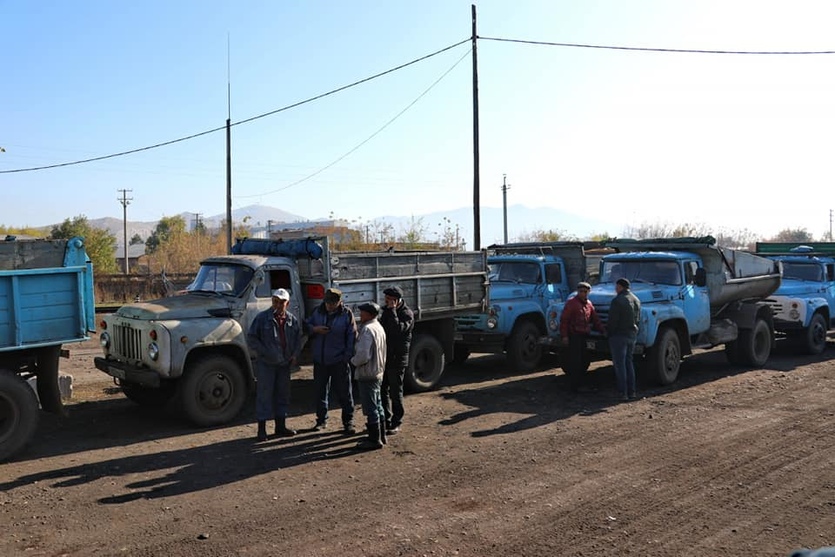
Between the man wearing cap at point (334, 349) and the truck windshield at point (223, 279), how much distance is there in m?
1.49

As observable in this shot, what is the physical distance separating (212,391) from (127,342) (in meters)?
1.27

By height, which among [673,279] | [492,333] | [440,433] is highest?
[673,279]

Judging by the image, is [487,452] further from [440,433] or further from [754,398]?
[754,398]

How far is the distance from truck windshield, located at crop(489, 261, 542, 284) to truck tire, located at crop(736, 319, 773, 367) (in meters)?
4.04

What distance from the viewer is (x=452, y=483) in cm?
656

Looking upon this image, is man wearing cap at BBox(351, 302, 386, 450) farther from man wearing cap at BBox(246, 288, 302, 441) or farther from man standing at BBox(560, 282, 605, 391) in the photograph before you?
man standing at BBox(560, 282, 605, 391)

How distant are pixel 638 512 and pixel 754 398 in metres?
5.62

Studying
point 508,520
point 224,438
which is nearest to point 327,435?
point 224,438

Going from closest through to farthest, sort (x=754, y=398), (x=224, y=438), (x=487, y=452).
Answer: (x=487, y=452) < (x=224, y=438) < (x=754, y=398)

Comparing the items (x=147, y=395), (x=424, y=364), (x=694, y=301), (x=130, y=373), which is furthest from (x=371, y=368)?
(x=694, y=301)

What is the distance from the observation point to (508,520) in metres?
5.59

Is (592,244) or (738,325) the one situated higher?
(592,244)

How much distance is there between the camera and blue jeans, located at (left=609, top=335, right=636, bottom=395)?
406 inches

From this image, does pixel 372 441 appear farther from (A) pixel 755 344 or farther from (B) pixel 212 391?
(A) pixel 755 344
